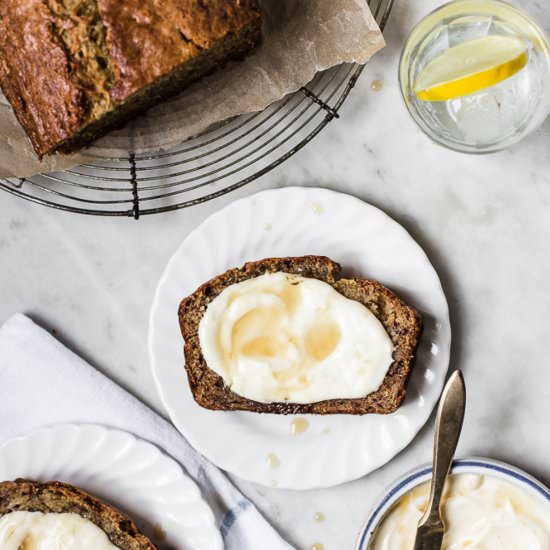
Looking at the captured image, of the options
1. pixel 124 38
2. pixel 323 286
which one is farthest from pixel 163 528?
pixel 124 38

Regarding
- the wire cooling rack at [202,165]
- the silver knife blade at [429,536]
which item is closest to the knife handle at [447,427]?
the silver knife blade at [429,536]

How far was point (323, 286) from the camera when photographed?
280 cm

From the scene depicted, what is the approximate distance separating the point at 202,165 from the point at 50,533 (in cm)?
141

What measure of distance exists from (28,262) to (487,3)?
1.89 metres

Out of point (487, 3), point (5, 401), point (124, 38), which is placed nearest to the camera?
point (124, 38)

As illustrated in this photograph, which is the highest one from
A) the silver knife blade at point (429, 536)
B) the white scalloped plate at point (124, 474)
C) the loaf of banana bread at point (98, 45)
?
the loaf of banana bread at point (98, 45)

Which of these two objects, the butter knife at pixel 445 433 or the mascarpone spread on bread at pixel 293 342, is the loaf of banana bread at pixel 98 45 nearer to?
the mascarpone spread on bread at pixel 293 342

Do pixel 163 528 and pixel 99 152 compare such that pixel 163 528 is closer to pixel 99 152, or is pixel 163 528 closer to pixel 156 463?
pixel 156 463

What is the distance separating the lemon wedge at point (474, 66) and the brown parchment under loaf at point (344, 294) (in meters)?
0.66

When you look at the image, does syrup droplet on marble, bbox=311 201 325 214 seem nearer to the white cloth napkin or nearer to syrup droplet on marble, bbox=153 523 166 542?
the white cloth napkin

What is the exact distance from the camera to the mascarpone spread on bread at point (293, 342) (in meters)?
2.78

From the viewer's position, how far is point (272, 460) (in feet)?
9.78

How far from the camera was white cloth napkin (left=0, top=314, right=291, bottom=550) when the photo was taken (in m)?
3.06

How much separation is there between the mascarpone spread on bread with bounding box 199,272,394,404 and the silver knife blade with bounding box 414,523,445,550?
0.48 metres
